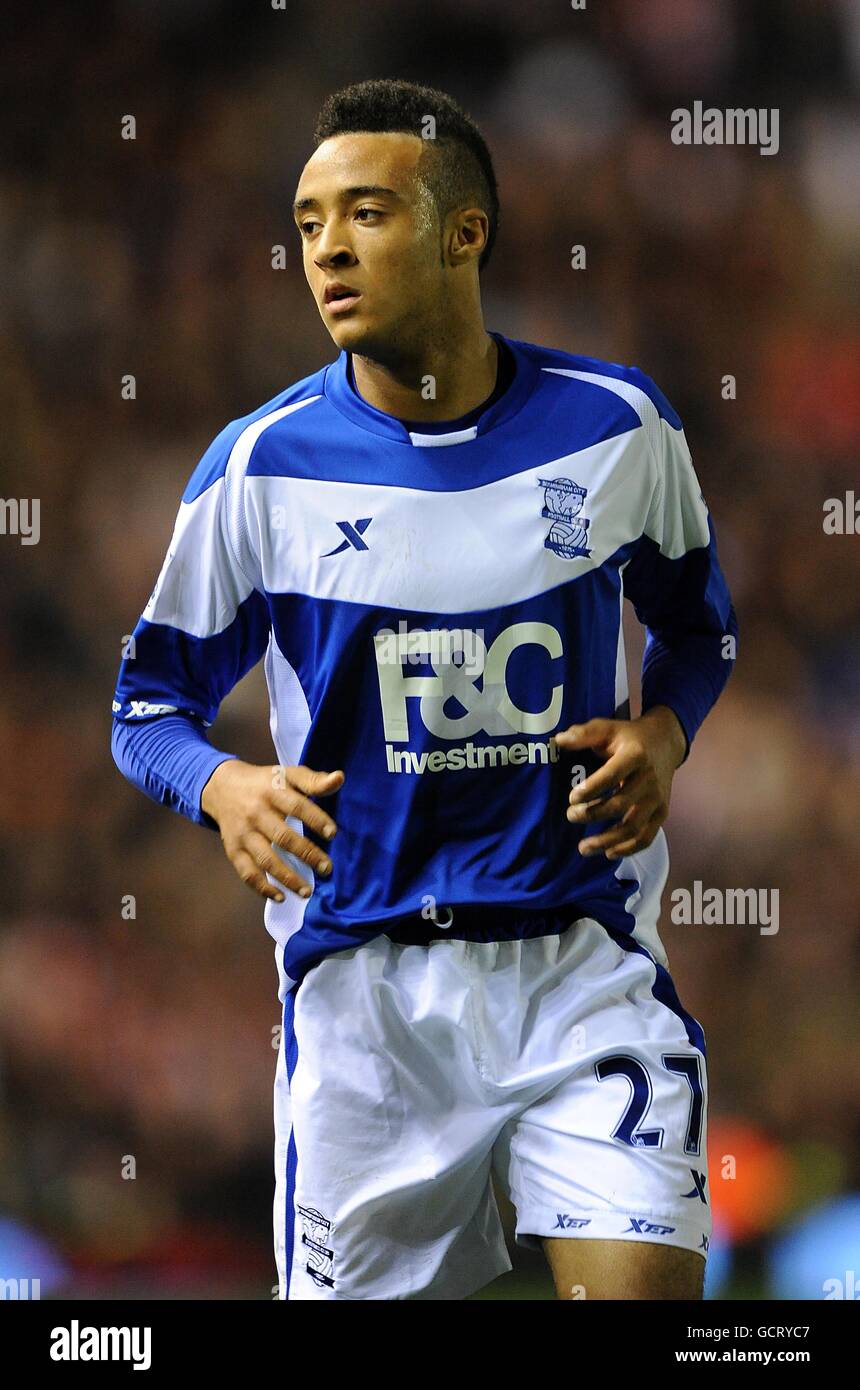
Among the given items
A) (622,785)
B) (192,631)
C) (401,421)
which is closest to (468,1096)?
(622,785)

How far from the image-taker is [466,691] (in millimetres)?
1990

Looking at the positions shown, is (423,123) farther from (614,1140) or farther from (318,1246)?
(318,1246)

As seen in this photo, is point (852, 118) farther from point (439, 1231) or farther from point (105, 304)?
point (439, 1231)

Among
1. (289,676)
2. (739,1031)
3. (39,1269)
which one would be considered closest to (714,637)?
(289,676)

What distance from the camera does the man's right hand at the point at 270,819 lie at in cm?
181

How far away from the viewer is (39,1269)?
3.18 metres

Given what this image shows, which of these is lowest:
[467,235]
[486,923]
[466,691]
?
[486,923]

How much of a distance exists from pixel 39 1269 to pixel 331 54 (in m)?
2.28

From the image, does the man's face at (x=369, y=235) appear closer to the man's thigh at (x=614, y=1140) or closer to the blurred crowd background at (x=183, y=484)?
the man's thigh at (x=614, y=1140)

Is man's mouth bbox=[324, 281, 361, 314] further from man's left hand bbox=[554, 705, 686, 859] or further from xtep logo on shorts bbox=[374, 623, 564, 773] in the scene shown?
man's left hand bbox=[554, 705, 686, 859]

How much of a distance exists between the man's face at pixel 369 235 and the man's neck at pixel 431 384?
49mm

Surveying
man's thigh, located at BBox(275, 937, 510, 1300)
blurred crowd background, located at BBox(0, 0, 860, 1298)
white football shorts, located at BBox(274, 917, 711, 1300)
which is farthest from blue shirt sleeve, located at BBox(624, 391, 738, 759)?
blurred crowd background, located at BBox(0, 0, 860, 1298)

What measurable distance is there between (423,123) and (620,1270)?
51.2 inches

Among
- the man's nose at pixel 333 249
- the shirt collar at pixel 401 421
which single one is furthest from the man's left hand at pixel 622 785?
the man's nose at pixel 333 249
